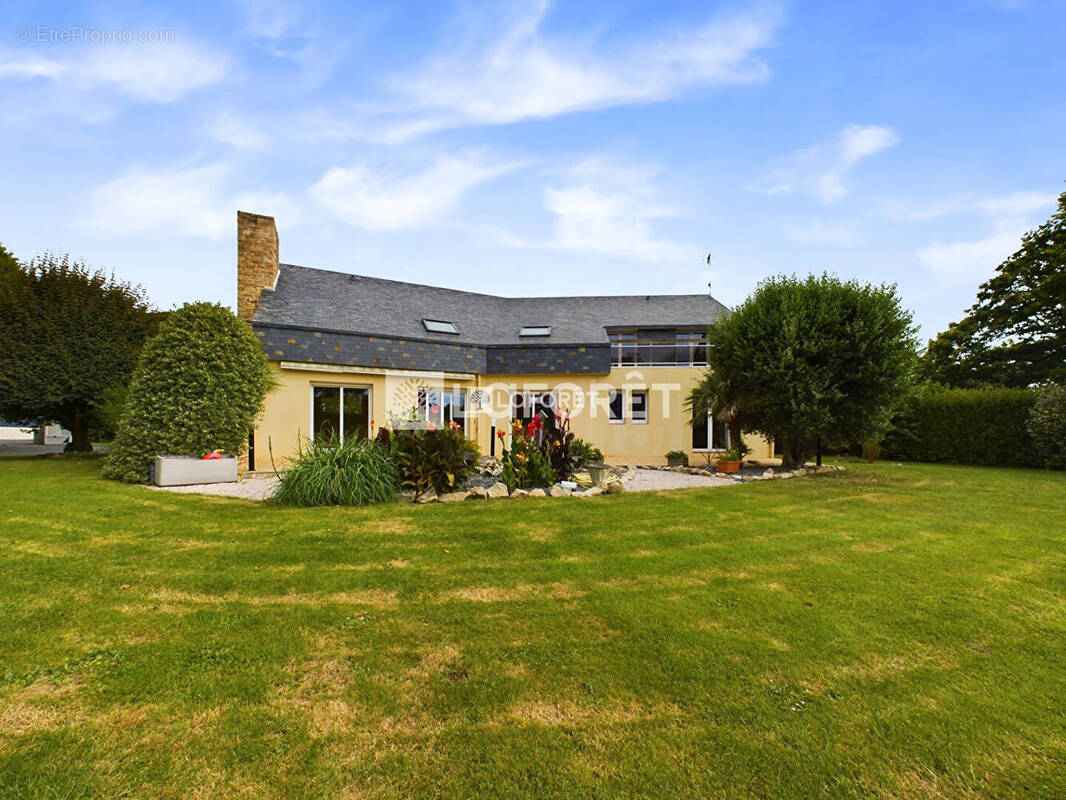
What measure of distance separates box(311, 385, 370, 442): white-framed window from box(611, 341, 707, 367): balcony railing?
8.64 meters

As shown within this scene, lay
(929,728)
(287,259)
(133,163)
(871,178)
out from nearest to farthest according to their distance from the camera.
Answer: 1. (929,728)
2. (133,163)
3. (871,178)
4. (287,259)

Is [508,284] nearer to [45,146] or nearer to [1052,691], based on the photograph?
[45,146]

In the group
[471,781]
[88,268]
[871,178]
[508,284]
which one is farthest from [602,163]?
[88,268]

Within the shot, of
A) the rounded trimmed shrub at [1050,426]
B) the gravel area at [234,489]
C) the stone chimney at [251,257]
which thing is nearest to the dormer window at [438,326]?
the stone chimney at [251,257]

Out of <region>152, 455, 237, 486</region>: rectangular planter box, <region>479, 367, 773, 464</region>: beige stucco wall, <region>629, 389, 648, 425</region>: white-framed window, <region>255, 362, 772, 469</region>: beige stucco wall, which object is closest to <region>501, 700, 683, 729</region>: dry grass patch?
<region>152, 455, 237, 486</region>: rectangular planter box

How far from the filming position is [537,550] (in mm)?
5180

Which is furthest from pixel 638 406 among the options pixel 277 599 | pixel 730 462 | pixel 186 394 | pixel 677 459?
pixel 277 599

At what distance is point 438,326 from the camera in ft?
55.1

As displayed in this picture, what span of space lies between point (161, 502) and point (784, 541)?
30.7 ft

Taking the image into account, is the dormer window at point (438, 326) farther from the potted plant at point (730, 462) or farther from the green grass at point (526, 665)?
the green grass at point (526, 665)

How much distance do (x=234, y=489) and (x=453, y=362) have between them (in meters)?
7.48

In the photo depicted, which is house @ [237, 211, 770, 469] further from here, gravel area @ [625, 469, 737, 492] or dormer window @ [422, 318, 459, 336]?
gravel area @ [625, 469, 737, 492]

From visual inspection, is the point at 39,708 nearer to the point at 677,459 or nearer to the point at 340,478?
the point at 340,478

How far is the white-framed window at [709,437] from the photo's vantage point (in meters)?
16.1
